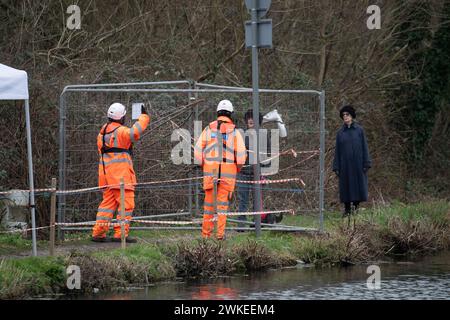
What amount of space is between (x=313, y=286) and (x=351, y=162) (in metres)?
5.82

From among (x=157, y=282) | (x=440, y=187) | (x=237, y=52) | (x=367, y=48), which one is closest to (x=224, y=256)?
(x=157, y=282)

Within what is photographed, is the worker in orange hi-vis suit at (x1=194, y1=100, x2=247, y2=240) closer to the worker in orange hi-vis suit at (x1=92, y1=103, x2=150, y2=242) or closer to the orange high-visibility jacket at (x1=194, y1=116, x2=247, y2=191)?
the orange high-visibility jacket at (x1=194, y1=116, x2=247, y2=191)

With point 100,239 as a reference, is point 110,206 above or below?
above

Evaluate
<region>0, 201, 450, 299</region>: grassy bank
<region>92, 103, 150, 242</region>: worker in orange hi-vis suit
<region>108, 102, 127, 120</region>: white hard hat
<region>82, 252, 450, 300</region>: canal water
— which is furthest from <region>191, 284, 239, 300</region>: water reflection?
<region>108, 102, 127, 120</region>: white hard hat

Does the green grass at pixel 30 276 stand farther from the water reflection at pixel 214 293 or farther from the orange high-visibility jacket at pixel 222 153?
the orange high-visibility jacket at pixel 222 153

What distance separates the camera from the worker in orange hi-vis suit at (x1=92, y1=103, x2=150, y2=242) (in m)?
16.1

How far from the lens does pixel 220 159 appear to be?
16125 millimetres

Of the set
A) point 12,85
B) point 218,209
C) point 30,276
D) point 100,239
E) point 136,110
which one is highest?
point 12,85

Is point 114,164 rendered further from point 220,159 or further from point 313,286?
point 313,286

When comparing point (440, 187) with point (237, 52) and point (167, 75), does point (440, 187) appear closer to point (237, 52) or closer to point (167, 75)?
point (237, 52)

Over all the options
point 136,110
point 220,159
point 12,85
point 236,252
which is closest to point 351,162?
point 220,159

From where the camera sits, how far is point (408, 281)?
14211 millimetres

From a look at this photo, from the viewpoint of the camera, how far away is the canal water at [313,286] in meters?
12.8

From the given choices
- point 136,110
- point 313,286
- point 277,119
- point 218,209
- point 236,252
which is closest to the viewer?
point 313,286
